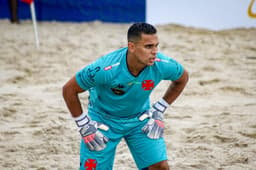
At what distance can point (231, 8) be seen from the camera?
10.3m

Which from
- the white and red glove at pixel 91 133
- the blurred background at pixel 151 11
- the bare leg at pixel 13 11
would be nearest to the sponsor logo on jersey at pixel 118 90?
the white and red glove at pixel 91 133

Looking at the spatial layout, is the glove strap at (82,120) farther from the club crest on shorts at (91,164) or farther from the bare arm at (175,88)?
the bare arm at (175,88)

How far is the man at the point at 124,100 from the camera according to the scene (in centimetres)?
342

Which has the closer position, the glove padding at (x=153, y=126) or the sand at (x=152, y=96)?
the glove padding at (x=153, y=126)

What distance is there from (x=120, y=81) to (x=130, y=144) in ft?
1.74

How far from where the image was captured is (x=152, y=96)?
6664 millimetres

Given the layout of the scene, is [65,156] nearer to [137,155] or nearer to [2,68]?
[137,155]

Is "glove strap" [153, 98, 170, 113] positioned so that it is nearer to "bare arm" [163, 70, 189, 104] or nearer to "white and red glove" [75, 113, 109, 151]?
"bare arm" [163, 70, 189, 104]

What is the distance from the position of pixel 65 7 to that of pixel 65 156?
25.6ft

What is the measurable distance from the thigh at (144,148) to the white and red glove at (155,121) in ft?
0.12

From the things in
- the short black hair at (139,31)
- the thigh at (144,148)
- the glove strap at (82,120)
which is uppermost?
the short black hair at (139,31)

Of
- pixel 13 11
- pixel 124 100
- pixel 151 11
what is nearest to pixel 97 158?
pixel 124 100

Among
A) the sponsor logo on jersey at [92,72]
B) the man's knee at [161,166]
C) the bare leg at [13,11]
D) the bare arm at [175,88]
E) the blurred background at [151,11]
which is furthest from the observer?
the bare leg at [13,11]

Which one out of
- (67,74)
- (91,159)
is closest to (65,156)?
(91,159)
